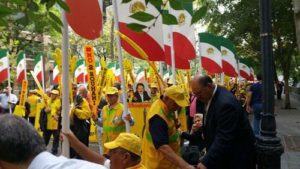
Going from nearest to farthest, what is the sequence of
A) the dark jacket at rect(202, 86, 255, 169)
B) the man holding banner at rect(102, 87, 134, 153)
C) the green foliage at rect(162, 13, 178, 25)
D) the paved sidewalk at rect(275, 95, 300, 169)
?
1. the green foliage at rect(162, 13, 178, 25)
2. the dark jacket at rect(202, 86, 255, 169)
3. the man holding banner at rect(102, 87, 134, 153)
4. the paved sidewalk at rect(275, 95, 300, 169)

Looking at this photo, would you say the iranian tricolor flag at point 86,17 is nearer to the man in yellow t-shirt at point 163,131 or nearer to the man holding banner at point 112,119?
the man in yellow t-shirt at point 163,131

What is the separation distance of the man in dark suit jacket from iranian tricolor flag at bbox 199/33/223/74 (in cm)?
796

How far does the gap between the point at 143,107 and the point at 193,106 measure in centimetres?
98

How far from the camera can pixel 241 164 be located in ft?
13.6

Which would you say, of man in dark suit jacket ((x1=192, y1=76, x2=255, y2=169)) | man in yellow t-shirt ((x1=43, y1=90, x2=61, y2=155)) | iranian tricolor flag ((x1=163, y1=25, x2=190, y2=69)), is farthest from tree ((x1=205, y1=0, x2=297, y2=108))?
man in dark suit jacket ((x1=192, y1=76, x2=255, y2=169))

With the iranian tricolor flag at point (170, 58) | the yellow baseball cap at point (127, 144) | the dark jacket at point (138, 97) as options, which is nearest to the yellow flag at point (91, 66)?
the iranian tricolor flag at point (170, 58)

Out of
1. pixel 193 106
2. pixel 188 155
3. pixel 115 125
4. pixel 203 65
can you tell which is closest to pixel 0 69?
pixel 203 65

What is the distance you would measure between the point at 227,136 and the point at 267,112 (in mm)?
907

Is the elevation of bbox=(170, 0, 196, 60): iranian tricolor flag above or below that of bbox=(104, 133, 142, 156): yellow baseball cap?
above

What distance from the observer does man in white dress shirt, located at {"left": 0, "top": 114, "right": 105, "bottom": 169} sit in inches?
74.5

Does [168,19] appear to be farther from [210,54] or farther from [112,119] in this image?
[210,54]

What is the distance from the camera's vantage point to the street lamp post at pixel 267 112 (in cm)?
452

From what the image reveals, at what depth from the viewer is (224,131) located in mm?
4008

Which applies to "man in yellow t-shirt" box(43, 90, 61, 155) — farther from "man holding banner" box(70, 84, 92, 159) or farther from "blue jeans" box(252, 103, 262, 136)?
"blue jeans" box(252, 103, 262, 136)
